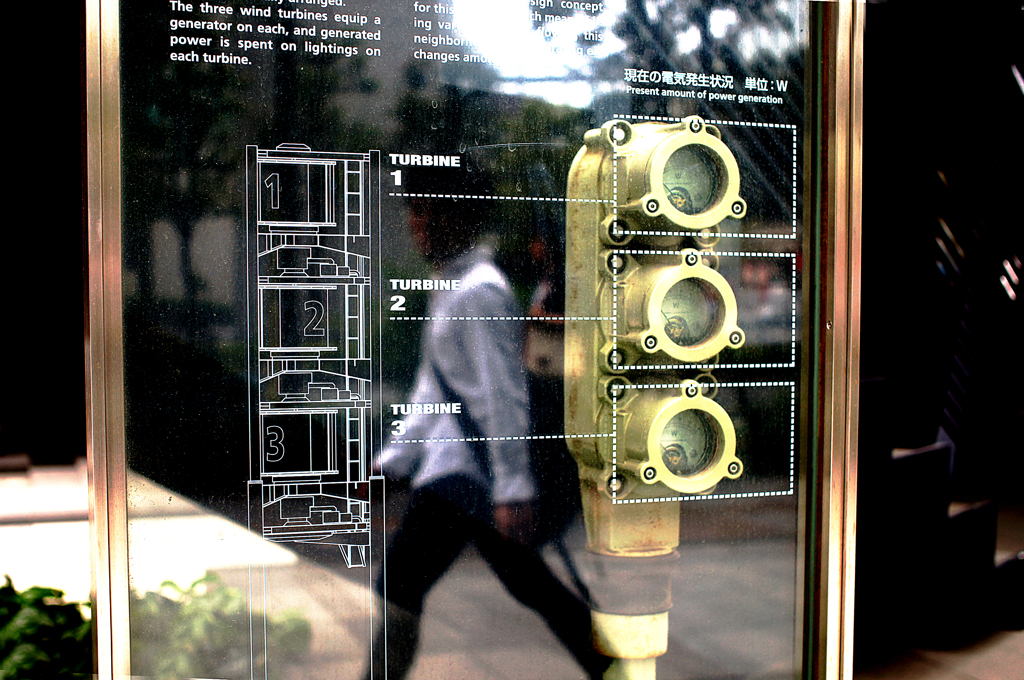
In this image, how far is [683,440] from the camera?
5.95 feet

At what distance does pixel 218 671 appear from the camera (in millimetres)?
1689

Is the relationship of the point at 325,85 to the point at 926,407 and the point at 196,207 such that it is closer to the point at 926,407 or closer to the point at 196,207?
the point at 196,207

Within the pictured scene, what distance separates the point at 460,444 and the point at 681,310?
0.64 meters

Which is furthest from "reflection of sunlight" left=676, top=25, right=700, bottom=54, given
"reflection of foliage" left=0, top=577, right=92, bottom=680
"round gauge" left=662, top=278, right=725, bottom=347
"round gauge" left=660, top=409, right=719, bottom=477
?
"reflection of foliage" left=0, top=577, right=92, bottom=680

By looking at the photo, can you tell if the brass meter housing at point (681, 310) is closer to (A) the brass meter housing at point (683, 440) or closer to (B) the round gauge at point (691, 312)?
(B) the round gauge at point (691, 312)

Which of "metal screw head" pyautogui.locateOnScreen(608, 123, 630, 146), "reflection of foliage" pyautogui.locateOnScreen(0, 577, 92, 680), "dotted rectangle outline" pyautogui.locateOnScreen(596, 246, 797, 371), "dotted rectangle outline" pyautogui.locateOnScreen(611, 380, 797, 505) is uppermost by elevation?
"metal screw head" pyautogui.locateOnScreen(608, 123, 630, 146)

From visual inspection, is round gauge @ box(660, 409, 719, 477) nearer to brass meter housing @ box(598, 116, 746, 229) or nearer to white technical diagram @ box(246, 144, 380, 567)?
brass meter housing @ box(598, 116, 746, 229)

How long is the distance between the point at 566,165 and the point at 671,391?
620mm

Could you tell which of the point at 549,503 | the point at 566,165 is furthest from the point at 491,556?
the point at 566,165

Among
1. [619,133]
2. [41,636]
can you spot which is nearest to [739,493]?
[619,133]

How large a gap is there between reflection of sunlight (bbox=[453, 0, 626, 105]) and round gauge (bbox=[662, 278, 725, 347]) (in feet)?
1.72

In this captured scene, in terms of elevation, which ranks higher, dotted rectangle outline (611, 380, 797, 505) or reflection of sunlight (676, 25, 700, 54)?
reflection of sunlight (676, 25, 700, 54)

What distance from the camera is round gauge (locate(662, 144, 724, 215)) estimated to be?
175cm

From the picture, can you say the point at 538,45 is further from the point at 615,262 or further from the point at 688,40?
the point at 615,262
